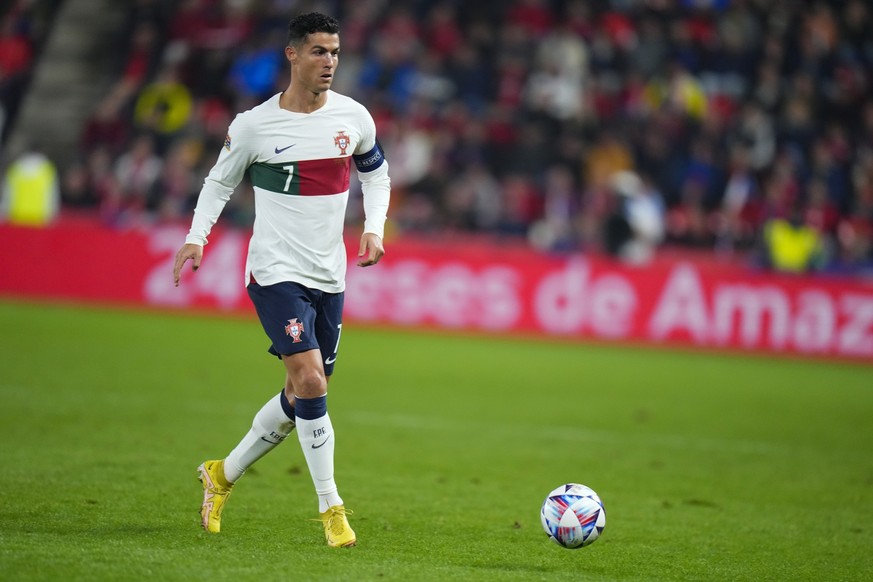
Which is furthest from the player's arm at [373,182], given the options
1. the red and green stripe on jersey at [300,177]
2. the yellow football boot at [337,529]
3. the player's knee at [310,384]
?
the yellow football boot at [337,529]

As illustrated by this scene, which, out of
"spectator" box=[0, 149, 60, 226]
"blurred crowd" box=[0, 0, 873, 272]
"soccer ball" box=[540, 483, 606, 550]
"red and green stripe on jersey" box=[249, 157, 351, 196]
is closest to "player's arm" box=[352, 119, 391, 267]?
"red and green stripe on jersey" box=[249, 157, 351, 196]

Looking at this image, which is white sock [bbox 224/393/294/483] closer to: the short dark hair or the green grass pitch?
the green grass pitch

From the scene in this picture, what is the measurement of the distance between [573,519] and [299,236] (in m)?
2.02

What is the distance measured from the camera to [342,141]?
643 centimetres

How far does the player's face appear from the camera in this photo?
246 inches

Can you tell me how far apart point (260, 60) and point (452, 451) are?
14095 mm

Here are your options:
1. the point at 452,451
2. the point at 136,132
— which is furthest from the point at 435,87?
the point at 452,451

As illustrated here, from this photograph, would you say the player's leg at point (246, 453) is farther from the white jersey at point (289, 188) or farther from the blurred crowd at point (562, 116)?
the blurred crowd at point (562, 116)

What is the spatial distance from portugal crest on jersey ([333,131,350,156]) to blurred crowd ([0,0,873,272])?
1264cm

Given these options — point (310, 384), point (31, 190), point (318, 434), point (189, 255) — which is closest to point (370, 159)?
point (189, 255)

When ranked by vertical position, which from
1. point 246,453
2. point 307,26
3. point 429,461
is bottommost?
point 429,461

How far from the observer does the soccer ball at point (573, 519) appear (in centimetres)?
607

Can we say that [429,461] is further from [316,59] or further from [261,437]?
[316,59]

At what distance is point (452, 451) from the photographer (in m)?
9.56
